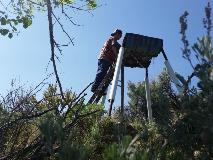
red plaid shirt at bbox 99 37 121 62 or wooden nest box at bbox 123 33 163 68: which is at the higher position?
red plaid shirt at bbox 99 37 121 62

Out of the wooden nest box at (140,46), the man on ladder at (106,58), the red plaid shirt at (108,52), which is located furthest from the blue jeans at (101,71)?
the wooden nest box at (140,46)

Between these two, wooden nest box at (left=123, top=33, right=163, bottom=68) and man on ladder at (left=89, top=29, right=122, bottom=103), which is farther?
man on ladder at (left=89, top=29, right=122, bottom=103)

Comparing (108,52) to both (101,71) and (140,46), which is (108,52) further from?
(140,46)

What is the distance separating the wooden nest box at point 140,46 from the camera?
374 inches

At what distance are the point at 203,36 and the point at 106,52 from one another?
7.57 metres

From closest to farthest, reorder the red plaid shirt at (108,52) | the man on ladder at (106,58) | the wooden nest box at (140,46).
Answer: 1. the wooden nest box at (140,46)
2. the man on ladder at (106,58)
3. the red plaid shirt at (108,52)

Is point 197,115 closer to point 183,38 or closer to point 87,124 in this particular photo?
point 183,38

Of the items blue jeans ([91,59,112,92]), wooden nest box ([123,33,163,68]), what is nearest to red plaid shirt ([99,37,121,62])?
blue jeans ([91,59,112,92])

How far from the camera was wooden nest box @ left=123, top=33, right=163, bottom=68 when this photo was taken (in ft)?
31.2

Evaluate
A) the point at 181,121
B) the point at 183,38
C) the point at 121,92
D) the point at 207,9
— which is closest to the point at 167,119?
the point at 181,121

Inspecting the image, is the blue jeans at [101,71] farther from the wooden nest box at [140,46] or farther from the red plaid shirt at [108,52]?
the wooden nest box at [140,46]

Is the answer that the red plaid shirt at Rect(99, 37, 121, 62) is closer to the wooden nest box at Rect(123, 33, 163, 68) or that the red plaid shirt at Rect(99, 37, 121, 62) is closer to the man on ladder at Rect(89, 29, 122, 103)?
the man on ladder at Rect(89, 29, 122, 103)

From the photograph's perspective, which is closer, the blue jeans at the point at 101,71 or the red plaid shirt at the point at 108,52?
the blue jeans at the point at 101,71

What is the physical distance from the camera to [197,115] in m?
3.66
